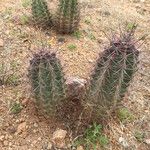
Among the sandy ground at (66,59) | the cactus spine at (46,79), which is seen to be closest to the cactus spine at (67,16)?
the sandy ground at (66,59)

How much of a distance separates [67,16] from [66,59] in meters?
0.61

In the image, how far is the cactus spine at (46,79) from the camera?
3.34m

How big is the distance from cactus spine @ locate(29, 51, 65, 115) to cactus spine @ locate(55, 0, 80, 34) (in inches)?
63.7

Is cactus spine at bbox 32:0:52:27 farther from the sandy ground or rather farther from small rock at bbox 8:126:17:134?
small rock at bbox 8:126:17:134

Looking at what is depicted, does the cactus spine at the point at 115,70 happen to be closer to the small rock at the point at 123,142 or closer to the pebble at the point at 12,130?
the small rock at the point at 123,142

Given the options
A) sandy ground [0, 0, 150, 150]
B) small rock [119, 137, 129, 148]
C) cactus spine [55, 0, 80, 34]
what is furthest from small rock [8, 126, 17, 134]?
cactus spine [55, 0, 80, 34]

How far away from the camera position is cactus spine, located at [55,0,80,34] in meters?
4.91

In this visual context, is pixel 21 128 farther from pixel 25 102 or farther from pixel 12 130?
pixel 25 102

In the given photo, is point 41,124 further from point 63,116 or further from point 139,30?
point 139,30

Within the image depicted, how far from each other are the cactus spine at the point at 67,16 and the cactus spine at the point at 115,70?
5.45 ft

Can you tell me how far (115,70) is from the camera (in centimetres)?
326

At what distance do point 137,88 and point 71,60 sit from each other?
2.77ft

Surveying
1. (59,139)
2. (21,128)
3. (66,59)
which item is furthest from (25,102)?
(66,59)

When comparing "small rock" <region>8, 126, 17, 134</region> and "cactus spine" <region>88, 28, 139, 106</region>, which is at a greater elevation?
"cactus spine" <region>88, 28, 139, 106</region>
